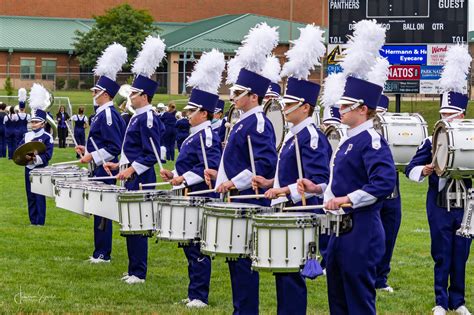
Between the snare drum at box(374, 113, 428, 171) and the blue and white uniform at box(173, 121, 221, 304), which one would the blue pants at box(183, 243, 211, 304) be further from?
the snare drum at box(374, 113, 428, 171)

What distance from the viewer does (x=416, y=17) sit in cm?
2497

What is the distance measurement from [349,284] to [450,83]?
10.4ft

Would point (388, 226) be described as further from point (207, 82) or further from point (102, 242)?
point (102, 242)

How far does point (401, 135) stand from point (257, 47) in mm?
2822

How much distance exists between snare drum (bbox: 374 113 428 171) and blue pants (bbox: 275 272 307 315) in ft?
11.8

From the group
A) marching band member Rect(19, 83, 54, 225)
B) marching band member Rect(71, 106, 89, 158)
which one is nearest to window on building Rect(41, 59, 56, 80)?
marching band member Rect(71, 106, 89, 158)

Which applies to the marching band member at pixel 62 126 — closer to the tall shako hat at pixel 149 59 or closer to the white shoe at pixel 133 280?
the tall shako hat at pixel 149 59

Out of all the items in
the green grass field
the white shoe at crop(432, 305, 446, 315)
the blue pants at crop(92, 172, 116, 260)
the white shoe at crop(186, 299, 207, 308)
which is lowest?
the green grass field

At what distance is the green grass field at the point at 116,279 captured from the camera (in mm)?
9734

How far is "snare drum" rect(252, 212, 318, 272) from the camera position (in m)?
7.21

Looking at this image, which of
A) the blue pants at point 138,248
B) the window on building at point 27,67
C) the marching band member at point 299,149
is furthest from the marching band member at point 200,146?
the window on building at point 27,67

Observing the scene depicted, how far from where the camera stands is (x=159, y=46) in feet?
37.4

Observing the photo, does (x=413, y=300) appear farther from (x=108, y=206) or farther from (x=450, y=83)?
(x=108, y=206)

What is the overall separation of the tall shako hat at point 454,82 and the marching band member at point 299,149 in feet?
6.20
